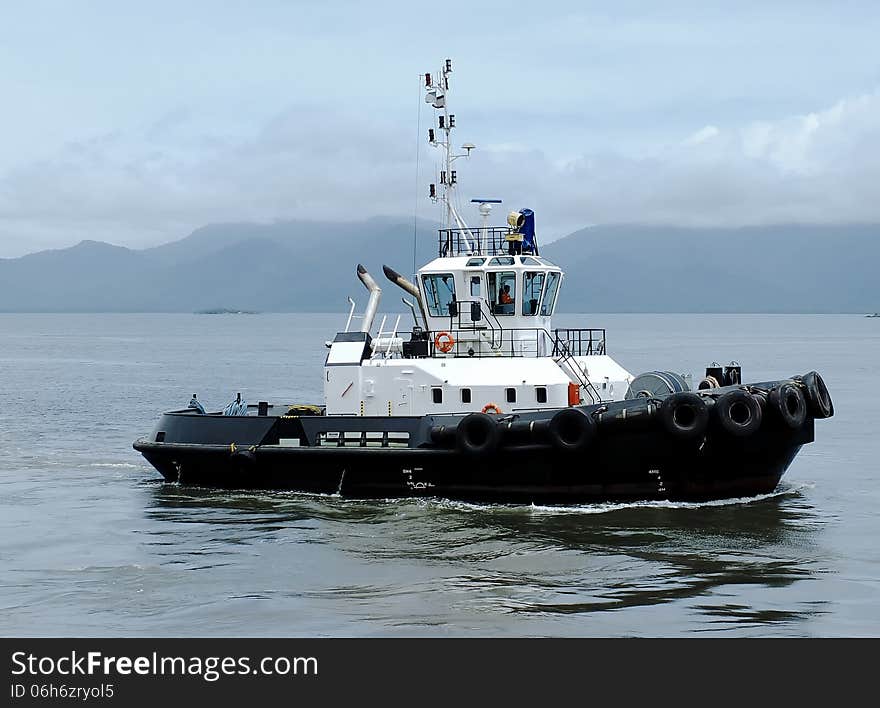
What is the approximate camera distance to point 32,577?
14.9 metres


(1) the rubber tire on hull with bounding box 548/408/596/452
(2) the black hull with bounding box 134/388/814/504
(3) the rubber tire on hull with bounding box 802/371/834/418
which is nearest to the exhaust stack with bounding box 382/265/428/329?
(2) the black hull with bounding box 134/388/814/504

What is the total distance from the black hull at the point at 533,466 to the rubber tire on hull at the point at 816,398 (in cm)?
19

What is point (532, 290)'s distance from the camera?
67.6ft

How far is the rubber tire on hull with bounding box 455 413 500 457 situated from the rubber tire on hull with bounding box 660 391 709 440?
8.29 feet

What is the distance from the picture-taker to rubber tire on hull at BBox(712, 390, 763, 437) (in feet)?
56.8

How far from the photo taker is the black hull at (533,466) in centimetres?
1772

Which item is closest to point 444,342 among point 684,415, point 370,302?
point 370,302

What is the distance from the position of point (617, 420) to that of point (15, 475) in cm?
1302

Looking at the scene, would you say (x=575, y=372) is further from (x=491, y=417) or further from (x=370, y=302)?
(x=370, y=302)

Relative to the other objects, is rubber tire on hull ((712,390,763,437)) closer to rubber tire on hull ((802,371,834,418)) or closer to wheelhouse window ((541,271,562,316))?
rubber tire on hull ((802,371,834,418))

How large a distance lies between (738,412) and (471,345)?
16.3 ft
